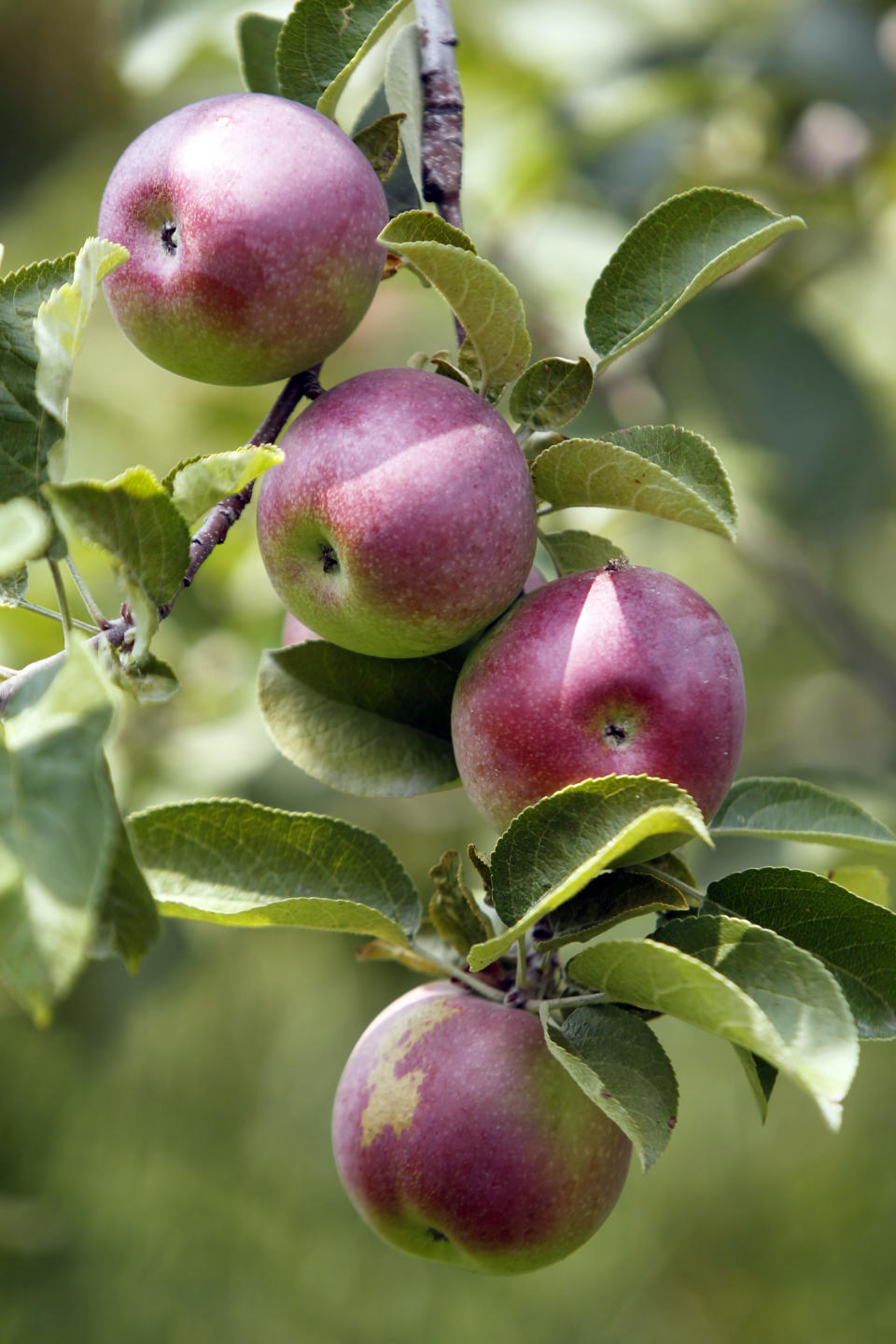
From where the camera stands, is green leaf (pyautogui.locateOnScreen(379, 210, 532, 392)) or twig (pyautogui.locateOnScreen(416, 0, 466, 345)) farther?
twig (pyautogui.locateOnScreen(416, 0, 466, 345))

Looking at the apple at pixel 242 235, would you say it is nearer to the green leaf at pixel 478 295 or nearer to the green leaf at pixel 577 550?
the green leaf at pixel 478 295

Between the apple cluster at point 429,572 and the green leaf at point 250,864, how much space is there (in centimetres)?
10

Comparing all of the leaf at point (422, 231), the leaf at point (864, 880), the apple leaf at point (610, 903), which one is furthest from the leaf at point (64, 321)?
the leaf at point (864, 880)

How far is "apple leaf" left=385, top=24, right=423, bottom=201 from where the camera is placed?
758mm

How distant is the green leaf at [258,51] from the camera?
0.85m

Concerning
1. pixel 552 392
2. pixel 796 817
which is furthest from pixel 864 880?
pixel 552 392

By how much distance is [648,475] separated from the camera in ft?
2.15

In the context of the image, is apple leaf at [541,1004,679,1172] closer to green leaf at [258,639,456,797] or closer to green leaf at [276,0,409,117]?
green leaf at [258,639,456,797]

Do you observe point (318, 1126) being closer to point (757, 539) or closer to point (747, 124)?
point (757, 539)

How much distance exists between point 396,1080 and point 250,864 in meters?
0.17

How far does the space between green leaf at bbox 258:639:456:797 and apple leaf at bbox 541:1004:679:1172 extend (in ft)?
0.64

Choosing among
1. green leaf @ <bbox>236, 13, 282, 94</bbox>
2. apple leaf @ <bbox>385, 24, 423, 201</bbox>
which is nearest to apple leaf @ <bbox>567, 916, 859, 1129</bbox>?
apple leaf @ <bbox>385, 24, 423, 201</bbox>

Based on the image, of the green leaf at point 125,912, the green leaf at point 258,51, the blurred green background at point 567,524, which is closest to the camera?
the green leaf at point 125,912

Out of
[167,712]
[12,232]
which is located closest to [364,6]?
[167,712]
